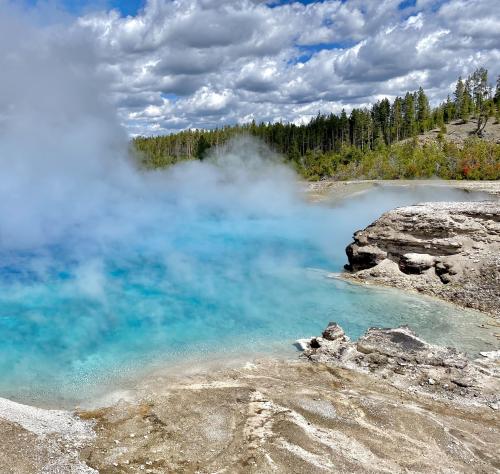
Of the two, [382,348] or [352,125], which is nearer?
[382,348]

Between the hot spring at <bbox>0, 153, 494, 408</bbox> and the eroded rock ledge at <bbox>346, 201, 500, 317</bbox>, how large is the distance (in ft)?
4.33

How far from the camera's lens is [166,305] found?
19.2 metres

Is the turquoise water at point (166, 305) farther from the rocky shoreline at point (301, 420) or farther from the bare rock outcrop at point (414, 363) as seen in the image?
the rocky shoreline at point (301, 420)

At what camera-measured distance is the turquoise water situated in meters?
14.3

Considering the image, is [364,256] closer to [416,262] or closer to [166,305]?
[416,262]

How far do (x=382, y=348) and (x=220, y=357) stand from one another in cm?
469

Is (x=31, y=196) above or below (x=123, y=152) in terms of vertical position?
below

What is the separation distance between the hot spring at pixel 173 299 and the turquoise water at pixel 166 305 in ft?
0.18

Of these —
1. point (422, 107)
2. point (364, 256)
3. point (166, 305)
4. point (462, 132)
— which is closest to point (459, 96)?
point (422, 107)

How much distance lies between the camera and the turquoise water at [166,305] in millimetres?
14344

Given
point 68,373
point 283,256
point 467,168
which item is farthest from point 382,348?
point 467,168

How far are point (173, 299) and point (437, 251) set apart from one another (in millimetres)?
11785

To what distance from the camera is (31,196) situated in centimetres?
4581

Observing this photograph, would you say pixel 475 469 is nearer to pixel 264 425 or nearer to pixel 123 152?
pixel 264 425
